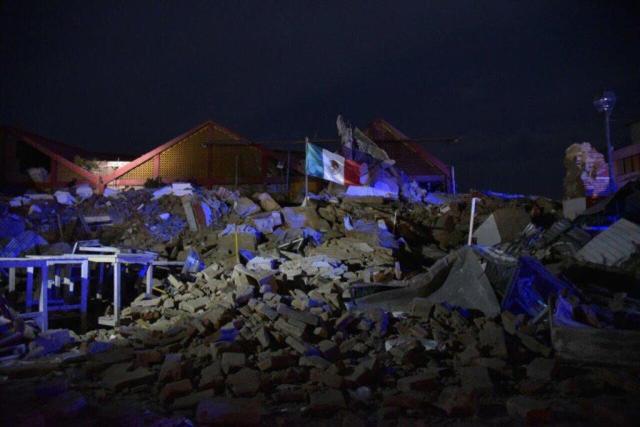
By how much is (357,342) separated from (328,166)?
10629 mm

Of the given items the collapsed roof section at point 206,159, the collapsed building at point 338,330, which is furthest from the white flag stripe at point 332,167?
the collapsed roof section at point 206,159

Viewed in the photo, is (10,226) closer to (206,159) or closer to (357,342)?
(206,159)

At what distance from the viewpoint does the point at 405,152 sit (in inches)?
928

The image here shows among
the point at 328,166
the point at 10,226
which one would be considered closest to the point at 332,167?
the point at 328,166

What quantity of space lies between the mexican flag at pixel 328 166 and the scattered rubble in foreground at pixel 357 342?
3839mm

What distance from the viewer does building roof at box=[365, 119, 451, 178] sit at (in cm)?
2341

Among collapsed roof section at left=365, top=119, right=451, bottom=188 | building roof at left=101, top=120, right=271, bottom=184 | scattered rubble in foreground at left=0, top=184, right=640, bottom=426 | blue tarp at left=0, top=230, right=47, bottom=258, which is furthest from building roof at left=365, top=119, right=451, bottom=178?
blue tarp at left=0, top=230, right=47, bottom=258

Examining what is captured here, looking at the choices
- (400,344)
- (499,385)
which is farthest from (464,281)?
(499,385)

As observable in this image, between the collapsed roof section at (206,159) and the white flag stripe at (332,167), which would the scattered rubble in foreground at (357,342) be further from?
the collapsed roof section at (206,159)

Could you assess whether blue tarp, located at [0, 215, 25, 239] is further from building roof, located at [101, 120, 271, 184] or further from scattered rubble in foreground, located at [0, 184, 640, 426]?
building roof, located at [101, 120, 271, 184]

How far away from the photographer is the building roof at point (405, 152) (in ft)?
76.8

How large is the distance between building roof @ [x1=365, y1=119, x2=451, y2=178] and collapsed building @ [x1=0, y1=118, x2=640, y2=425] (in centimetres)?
952

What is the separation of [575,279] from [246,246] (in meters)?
8.95

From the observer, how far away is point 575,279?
28.3 feet
